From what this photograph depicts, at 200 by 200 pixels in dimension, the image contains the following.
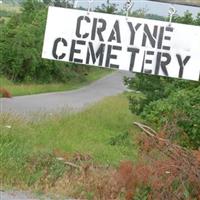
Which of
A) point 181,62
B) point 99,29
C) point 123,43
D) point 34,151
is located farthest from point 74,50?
point 34,151

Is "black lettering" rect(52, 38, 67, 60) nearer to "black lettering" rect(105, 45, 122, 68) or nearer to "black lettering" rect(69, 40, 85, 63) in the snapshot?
"black lettering" rect(69, 40, 85, 63)

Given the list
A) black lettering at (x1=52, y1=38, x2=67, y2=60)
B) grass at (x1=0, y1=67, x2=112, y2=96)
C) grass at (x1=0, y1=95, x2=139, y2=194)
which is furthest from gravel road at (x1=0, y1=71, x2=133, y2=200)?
black lettering at (x1=52, y1=38, x2=67, y2=60)

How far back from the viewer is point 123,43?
4.78m

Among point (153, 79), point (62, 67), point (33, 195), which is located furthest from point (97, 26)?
point (62, 67)

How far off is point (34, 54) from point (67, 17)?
144 ft

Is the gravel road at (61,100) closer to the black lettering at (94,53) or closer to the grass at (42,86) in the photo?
the grass at (42,86)

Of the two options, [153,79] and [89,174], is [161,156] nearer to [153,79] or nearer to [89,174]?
[89,174]

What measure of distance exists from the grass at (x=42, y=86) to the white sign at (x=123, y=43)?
2853 centimetres

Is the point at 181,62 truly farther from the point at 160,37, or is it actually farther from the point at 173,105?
the point at 173,105

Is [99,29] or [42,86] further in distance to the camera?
[42,86]

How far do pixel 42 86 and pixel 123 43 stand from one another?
40601 mm

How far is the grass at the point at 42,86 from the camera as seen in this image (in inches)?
1443

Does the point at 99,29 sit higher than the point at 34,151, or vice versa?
the point at 99,29

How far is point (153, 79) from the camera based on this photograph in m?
20.9
